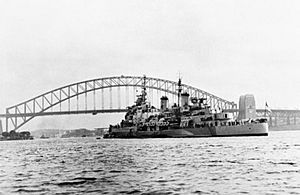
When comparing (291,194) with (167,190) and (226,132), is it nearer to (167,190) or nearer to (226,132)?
(167,190)

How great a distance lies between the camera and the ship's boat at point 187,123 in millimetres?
98562

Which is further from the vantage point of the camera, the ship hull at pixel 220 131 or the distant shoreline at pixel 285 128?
the distant shoreline at pixel 285 128

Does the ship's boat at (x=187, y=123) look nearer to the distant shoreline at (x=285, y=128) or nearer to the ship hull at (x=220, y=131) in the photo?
the ship hull at (x=220, y=131)

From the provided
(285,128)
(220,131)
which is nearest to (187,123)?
(220,131)

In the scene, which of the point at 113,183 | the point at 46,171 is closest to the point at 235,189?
the point at 113,183

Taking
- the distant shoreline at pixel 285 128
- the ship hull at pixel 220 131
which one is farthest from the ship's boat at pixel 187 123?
the distant shoreline at pixel 285 128

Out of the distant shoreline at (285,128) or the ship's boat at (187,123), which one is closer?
the ship's boat at (187,123)

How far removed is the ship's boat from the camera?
98.6 meters

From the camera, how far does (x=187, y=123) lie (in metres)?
103

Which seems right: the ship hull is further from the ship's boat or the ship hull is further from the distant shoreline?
the distant shoreline

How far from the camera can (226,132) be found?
3880 inches

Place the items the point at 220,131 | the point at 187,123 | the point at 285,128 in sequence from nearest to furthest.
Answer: the point at 220,131 → the point at 187,123 → the point at 285,128

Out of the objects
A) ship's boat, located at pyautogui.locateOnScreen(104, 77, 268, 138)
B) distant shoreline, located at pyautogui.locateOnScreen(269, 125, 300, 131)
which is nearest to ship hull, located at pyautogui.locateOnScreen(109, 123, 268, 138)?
ship's boat, located at pyautogui.locateOnScreen(104, 77, 268, 138)

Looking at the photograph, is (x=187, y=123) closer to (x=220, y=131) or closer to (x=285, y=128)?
(x=220, y=131)
